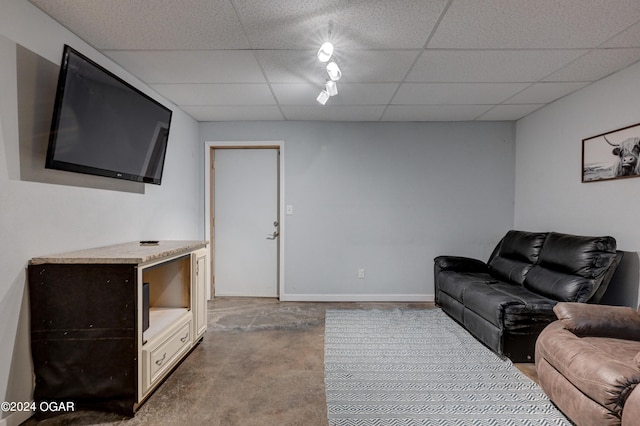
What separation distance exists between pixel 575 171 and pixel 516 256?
3.28 ft

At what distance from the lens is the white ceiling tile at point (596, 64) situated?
230cm

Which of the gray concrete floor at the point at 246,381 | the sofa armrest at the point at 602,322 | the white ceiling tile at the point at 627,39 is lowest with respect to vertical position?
the gray concrete floor at the point at 246,381

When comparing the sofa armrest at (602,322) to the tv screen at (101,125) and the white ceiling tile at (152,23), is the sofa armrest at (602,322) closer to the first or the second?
the white ceiling tile at (152,23)

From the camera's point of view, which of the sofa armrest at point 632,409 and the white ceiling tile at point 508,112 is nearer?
the sofa armrest at point 632,409

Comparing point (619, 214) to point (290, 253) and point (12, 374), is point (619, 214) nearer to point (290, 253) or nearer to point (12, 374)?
point (290, 253)

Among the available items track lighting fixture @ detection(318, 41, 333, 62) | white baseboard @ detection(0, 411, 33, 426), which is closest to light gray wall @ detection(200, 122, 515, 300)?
track lighting fixture @ detection(318, 41, 333, 62)

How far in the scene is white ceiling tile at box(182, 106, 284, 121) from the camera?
3.60 meters

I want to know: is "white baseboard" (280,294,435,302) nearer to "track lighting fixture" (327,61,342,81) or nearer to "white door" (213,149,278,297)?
"white door" (213,149,278,297)

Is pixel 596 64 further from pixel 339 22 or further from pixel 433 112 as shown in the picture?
pixel 339 22

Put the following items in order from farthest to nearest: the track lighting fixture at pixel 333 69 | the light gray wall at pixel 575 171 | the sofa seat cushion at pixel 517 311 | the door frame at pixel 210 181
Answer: the door frame at pixel 210 181 < the light gray wall at pixel 575 171 < the sofa seat cushion at pixel 517 311 < the track lighting fixture at pixel 333 69

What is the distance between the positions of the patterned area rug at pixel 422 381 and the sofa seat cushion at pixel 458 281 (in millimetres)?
360

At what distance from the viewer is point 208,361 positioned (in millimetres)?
2492

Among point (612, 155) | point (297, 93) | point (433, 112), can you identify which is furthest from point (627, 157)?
point (297, 93)

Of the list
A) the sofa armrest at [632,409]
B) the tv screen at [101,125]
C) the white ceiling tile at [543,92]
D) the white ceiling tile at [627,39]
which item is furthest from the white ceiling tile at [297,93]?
the sofa armrest at [632,409]
